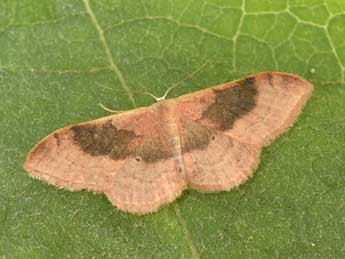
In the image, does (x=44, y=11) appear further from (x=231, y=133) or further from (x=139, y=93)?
(x=231, y=133)

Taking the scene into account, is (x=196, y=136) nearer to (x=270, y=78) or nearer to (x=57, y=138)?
(x=270, y=78)

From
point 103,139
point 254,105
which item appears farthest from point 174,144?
point 254,105

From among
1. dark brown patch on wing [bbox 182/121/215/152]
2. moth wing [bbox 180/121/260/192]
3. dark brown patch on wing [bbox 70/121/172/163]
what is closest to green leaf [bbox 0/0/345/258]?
moth wing [bbox 180/121/260/192]

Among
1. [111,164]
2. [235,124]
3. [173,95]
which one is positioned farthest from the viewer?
[173,95]

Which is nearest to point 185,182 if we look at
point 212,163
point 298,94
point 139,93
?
point 212,163

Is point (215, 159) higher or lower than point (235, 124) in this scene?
lower

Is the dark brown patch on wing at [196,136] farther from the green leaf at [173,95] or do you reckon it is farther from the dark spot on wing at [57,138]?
the dark spot on wing at [57,138]

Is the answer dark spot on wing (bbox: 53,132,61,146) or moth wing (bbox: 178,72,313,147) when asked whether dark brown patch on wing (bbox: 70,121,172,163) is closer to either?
dark spot on wing (bbox: 53,132,61,146)
